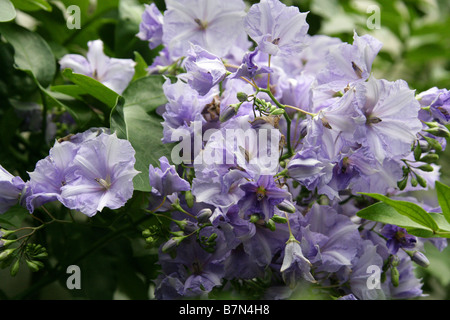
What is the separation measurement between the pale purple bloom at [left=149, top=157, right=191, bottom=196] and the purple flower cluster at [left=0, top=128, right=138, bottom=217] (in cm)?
2

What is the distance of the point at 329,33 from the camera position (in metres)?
0.88

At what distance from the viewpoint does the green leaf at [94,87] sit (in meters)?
0.51

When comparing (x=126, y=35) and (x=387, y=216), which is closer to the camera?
(x=387, y=216)

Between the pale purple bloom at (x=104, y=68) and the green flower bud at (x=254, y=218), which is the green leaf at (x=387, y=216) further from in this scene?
the pale purple bloom at (x=104, y=68)

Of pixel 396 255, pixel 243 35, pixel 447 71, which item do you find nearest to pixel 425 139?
pixel 396 255

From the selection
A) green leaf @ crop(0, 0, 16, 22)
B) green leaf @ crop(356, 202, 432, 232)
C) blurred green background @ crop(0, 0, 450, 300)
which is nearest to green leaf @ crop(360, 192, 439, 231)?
green leaf @ crop(356, 202, 432, 232)

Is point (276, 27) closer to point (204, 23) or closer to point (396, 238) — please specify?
point (204, 23)

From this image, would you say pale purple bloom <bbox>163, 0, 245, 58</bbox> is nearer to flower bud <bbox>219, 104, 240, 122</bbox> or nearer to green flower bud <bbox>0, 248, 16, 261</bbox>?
flower bud <bbox>219, 104, 240, 122</bbox>

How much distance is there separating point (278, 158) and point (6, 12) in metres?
0.31

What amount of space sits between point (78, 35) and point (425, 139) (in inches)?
19.0

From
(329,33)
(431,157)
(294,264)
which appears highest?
(329,33)

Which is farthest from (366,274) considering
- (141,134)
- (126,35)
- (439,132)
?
(126,35)
